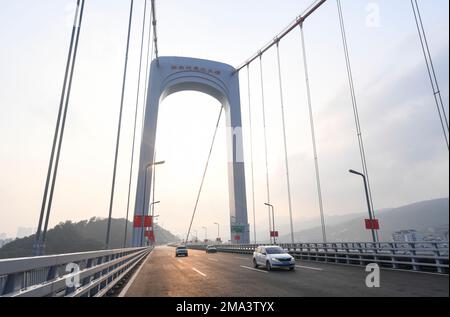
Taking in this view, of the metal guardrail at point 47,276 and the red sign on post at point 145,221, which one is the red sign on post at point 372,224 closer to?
the metal guardrail at point 47,276

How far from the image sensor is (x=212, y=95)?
71.0 m

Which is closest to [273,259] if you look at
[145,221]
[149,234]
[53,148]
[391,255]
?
[391,255]

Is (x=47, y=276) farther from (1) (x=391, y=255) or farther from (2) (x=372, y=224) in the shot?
(2) (x=372, y=224)

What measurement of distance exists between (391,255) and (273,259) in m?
6.04

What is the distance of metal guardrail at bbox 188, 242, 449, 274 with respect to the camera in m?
12.7

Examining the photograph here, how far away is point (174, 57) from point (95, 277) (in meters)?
65.6

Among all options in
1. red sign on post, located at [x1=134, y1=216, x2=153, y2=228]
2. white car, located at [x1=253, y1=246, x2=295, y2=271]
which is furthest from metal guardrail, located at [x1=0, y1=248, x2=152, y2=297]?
red sign on post, located at [x1=134, y1=216, x2=153, y2=228]

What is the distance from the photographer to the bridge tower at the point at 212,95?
54944 mm

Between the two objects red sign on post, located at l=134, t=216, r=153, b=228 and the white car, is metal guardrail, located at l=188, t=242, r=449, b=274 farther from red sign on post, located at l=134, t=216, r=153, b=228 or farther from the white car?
red sign on post, located at l=134, t=216, r=153, b=228

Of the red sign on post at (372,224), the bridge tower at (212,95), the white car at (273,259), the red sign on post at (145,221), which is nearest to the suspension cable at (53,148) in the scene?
the white car at (273,259)

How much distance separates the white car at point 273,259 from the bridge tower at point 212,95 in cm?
3742
